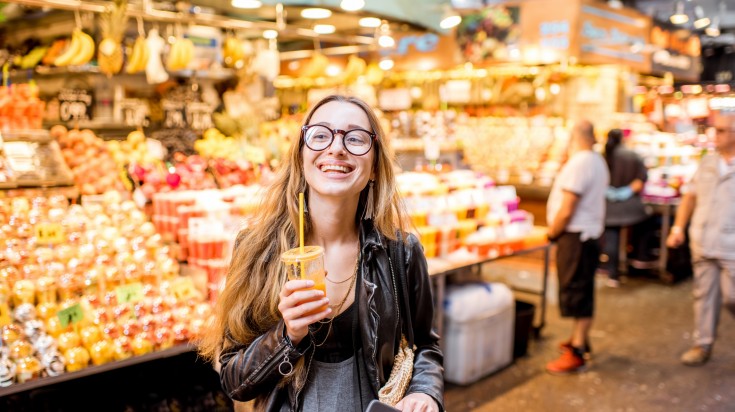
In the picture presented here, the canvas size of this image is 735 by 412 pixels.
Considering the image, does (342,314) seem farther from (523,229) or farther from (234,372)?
(523,229)

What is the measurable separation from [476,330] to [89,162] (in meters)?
2.89

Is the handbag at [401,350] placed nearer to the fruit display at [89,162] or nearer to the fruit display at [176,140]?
the fruit display at [89,162]

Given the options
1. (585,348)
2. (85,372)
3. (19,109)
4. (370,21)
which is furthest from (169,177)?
(585,348)

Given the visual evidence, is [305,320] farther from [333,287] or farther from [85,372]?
[85,372]

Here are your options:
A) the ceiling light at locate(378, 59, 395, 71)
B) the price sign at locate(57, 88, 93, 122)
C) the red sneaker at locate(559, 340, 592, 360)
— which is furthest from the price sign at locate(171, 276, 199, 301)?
the ceiling light at locate(378, 59, 395, 71)

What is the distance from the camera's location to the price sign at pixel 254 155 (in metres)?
5.02

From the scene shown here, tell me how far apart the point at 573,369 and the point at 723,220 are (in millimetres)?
1543

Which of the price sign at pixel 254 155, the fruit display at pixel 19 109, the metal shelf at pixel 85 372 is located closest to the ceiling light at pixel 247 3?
the price sign at pixel 254 155

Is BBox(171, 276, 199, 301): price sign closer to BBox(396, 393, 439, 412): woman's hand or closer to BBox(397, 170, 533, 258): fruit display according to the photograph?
BBox(397, 170, 533, 258): fruit display

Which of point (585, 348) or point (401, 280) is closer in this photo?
point (401, 280)

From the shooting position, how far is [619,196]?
737 cm

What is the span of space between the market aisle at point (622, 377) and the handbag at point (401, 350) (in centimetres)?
242

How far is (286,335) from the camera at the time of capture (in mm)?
1647

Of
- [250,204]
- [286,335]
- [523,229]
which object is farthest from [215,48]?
[286,335]
